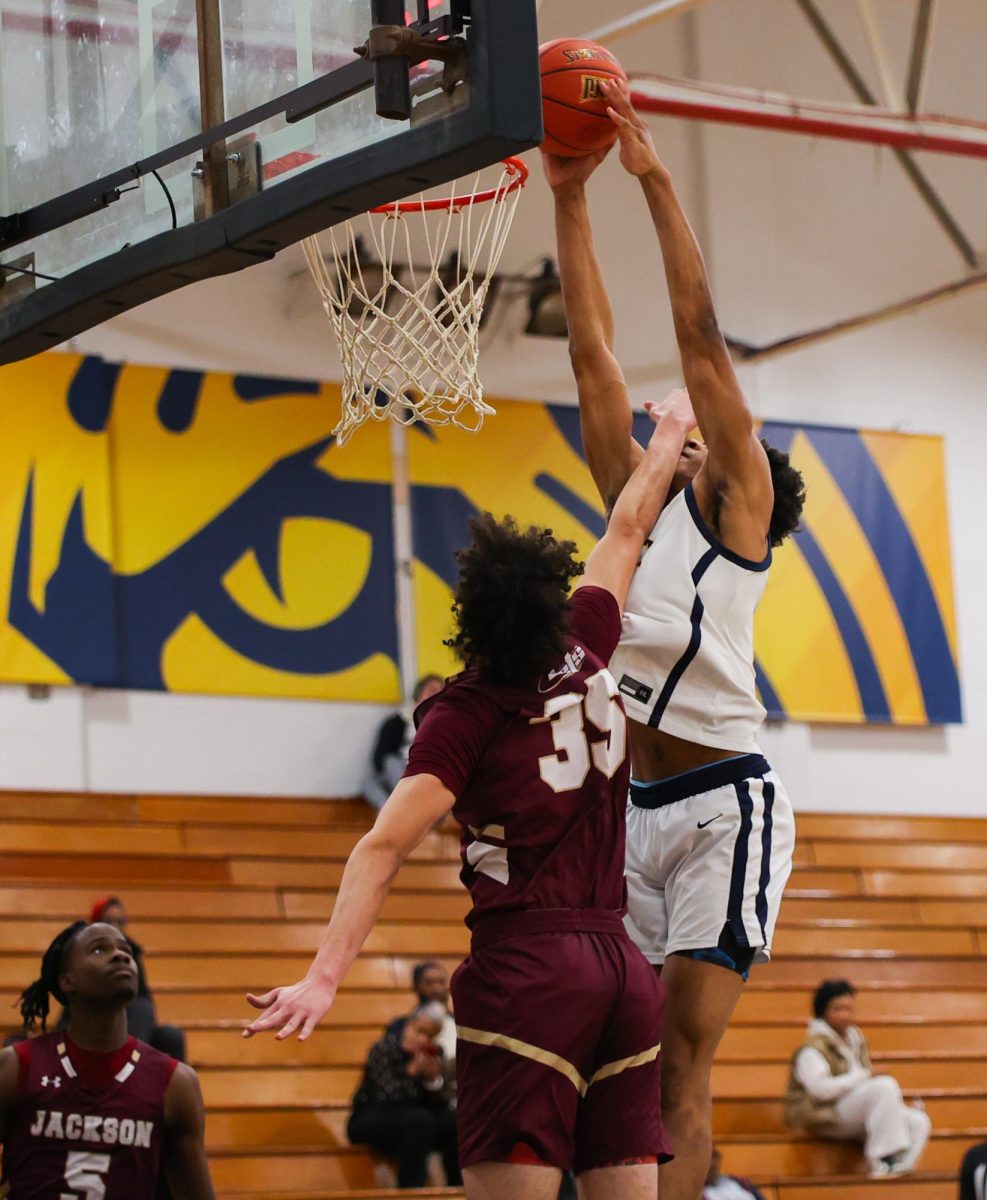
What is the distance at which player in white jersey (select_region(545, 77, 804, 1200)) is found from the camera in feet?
15.0

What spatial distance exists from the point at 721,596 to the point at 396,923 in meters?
7.35

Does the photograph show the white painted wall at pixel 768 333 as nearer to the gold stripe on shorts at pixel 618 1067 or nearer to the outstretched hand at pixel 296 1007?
the gold stripe on shorts at pixel 618 1067

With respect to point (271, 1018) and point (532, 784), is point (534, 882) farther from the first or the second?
point (271, 1018)

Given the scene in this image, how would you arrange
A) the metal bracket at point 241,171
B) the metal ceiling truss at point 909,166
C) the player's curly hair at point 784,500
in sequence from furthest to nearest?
the metal ceiling truss at point 909,166
the player's curly hair at point 784,500
the metal bracket at point 241,171

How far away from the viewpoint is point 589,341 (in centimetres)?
507

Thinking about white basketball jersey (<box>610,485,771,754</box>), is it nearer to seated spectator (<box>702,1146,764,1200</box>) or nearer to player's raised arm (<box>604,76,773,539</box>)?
player's raised arm (<box>604,76,773,539</box>)

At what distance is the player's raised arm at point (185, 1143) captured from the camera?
17.4ft

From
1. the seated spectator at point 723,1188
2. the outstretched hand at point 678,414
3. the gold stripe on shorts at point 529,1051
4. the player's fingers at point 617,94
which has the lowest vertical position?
the seated spectator at point 723,1188

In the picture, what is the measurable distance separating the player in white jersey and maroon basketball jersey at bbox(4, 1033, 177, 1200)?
153 centimetres

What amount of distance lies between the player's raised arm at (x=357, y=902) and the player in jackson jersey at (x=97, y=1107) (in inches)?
71.9

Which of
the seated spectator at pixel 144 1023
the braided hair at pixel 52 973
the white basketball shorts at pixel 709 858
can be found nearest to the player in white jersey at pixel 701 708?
the white basketball shorts at pixel 709 858

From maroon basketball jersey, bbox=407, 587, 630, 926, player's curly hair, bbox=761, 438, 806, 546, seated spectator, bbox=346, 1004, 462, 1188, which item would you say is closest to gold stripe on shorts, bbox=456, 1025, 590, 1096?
maroon basketball jersey, bbox=407, 587, 630, 926

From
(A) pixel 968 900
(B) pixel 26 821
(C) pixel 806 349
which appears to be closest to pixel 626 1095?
(B) pixel 26 821

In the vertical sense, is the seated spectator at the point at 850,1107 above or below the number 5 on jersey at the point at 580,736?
below
